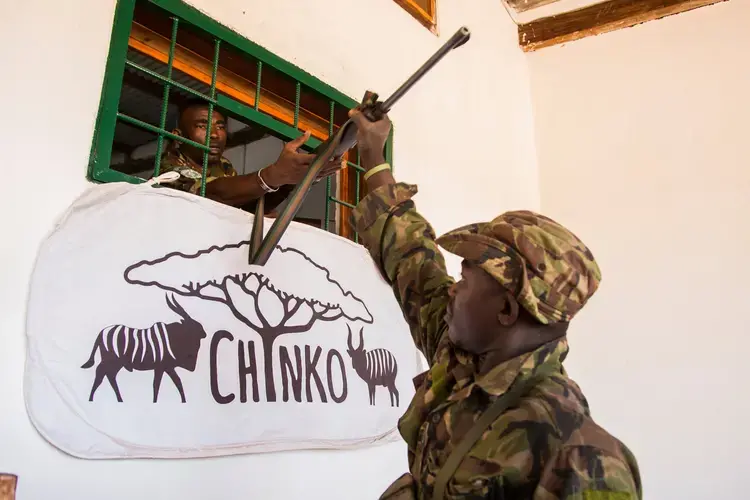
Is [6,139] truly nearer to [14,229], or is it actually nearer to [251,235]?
[14,229]

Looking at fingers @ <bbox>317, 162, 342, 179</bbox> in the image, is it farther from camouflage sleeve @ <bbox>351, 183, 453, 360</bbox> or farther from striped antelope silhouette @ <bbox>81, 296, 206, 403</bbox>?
striped antelope silhouette @ <bbox>81, 296, 206, 403</bbox>

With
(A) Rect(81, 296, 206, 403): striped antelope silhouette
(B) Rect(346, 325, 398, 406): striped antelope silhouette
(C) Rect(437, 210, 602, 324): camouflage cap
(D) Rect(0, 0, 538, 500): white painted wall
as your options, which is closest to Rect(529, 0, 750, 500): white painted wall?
(D) Rect(0, 0, 538, 500): white painted wall

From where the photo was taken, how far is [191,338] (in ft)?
3.59

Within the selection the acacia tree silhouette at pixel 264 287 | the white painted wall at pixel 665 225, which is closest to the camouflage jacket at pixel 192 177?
the acacia tree silhouette at pixel 264 287

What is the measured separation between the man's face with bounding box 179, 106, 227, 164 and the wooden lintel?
6.27 feet

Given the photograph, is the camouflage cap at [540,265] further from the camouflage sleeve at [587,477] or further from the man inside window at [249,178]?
the man inside window at [249,178]

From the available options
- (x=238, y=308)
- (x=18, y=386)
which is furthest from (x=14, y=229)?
(x=238, y=308)

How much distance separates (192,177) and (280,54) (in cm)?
45

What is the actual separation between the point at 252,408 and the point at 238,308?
21cm

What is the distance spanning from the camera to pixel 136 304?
1.03 m

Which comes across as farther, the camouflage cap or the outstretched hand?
the outstretched hand

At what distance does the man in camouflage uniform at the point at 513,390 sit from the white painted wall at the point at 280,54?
48 cm

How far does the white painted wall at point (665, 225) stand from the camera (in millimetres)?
2127

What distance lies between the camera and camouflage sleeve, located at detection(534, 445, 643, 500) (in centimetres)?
60
